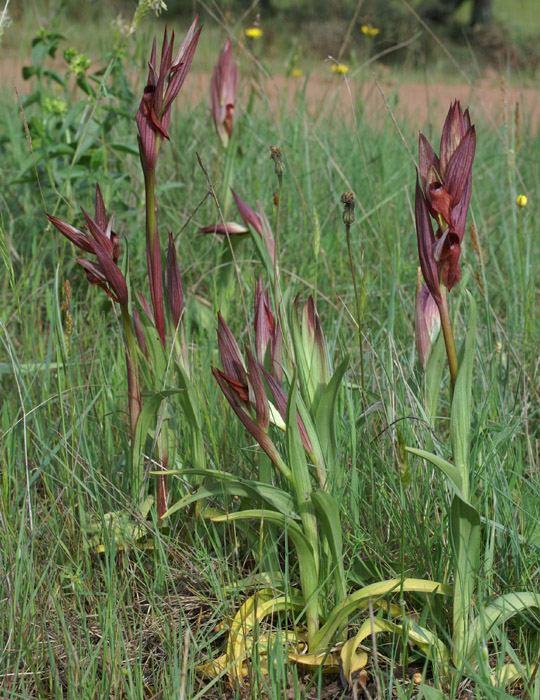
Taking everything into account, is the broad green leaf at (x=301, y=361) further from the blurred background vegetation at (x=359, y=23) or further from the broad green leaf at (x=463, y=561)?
the blurred background vegetation at (x=359, y=23)

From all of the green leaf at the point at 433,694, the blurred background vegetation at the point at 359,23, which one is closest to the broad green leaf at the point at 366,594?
the green leaf at the point at 433,694

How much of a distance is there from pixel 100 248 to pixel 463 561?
0.60m

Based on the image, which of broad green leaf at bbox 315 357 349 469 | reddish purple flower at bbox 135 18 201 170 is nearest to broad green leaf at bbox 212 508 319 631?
broad green leaf at bbox 315 357 349 469

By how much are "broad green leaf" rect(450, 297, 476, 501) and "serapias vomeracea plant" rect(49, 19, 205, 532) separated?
35 cm

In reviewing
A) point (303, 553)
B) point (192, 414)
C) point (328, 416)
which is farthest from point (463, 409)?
point (192, 414)

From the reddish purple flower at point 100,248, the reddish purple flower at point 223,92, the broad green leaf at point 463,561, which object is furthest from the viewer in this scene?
the reddish purple flower at point 223,92

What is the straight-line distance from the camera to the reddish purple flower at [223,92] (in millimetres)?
1935

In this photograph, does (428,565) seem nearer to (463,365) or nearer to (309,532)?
(309,532)

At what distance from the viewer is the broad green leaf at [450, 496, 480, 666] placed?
2.81 ft

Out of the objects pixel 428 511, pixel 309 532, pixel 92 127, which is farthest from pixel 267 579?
pixel 92 127

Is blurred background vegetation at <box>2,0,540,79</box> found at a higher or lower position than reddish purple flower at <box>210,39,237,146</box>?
higher

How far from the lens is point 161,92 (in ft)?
3.01

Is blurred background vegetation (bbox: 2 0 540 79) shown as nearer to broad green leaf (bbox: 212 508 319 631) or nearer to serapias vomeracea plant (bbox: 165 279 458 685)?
serapias vomeracea plant (bbox: 165 279 458 685)

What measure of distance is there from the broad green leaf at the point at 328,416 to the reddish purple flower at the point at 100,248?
307 mm
